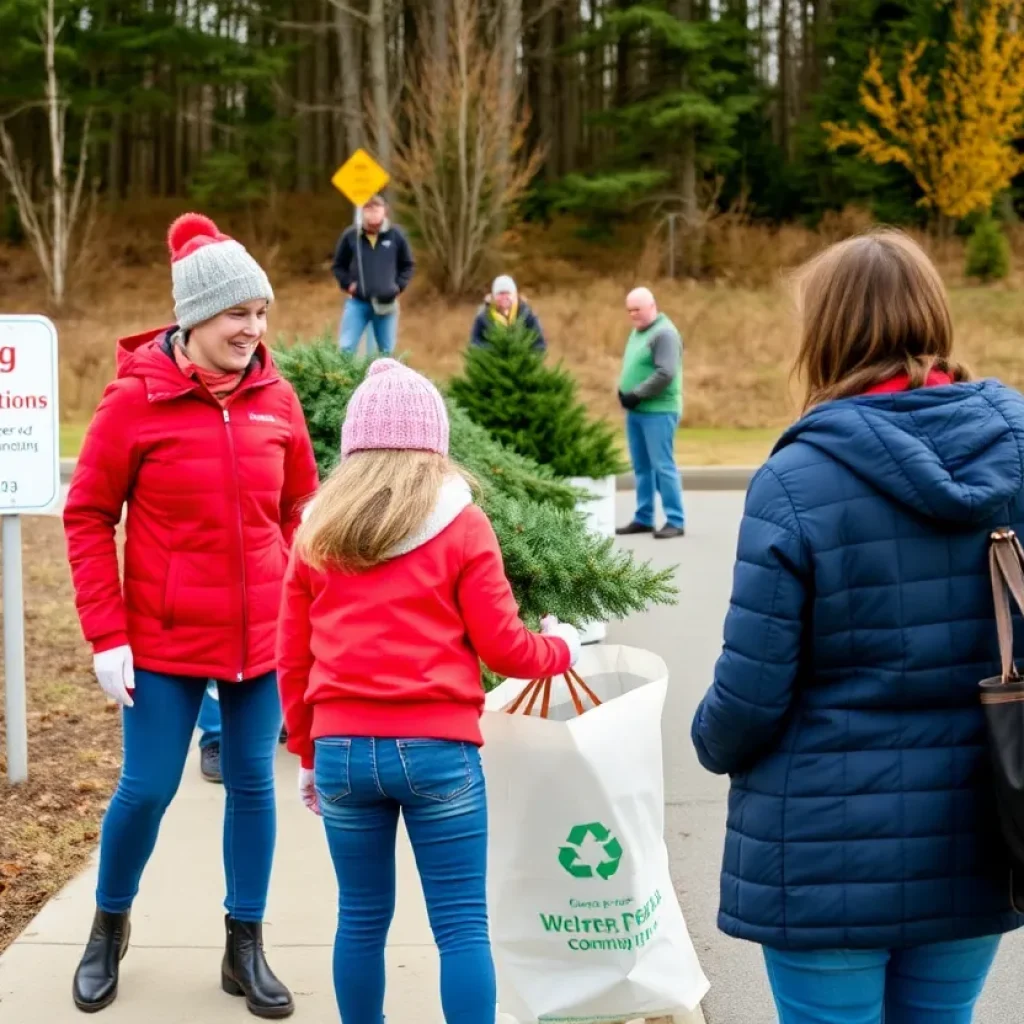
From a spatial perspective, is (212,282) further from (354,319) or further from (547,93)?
(547,93)

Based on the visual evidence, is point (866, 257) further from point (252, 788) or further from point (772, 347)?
point (772, 347)

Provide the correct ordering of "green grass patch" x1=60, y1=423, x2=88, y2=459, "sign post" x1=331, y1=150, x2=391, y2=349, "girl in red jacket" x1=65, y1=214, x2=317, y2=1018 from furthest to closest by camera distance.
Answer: "sign post" x1=331, y1=150, x2=391, y2=349 < "green grass patch" x1=60, y1=423, x2=88, y2=459 < "girl in red jacket" x1=65, y1=214, x2=317, y2=1018

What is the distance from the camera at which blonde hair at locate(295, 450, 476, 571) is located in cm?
295

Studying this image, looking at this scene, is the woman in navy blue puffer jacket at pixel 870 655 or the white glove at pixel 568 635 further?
the white glove at pixel 568 635

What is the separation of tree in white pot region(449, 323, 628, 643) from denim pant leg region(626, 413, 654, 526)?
10.4ft

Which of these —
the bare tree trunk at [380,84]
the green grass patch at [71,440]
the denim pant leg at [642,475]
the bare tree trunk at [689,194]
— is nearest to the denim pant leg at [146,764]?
the denim pant leg at [642,475]

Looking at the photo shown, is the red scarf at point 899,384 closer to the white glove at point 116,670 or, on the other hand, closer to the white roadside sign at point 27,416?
the white glove at point 116,670

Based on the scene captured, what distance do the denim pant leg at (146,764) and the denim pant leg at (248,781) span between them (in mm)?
109

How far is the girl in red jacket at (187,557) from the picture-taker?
3672 millimetres

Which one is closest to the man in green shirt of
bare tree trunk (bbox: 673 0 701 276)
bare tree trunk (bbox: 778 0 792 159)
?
bare tree trunk (bbox: 673 0 701 276)

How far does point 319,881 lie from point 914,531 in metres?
2.81

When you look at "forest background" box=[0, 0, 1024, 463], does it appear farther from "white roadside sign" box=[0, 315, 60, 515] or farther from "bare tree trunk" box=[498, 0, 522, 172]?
"white roadside sign" box=[0, 315, 60, 515]

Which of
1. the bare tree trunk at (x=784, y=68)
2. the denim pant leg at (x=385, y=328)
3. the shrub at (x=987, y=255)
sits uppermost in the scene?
the bare tree trunk at (x=784, y=68)

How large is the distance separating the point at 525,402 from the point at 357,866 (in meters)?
5.53
